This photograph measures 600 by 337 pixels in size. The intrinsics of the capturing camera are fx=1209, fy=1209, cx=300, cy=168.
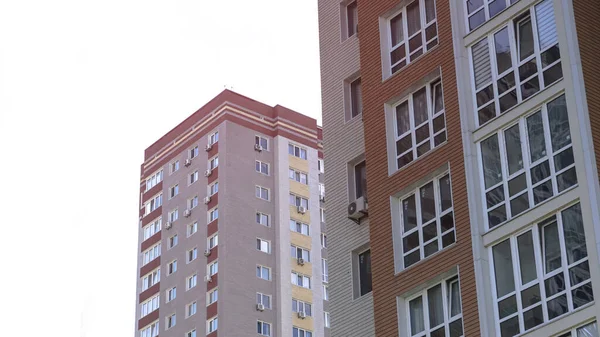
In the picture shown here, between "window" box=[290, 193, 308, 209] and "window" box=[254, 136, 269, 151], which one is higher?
"window" box=[254, 136, 269, 151]

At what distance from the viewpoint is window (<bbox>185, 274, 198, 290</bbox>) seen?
3275 inches

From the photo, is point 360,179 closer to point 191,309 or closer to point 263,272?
point 191,309

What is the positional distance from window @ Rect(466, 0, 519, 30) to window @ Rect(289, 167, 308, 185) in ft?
191

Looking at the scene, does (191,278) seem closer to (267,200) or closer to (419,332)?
(267,200)

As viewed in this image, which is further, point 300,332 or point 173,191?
point 173,191

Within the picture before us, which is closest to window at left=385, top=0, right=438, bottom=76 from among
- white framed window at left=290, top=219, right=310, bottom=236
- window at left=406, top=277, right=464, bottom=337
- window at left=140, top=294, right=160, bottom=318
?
window at left=406, top=277, right=464, bottom=337

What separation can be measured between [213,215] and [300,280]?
25.2ft

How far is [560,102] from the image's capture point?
2689 centimetres

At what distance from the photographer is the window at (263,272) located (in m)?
83.4

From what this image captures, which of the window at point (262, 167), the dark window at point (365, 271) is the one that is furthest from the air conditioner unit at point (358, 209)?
the window at point (262, 167)

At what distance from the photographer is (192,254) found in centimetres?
8462

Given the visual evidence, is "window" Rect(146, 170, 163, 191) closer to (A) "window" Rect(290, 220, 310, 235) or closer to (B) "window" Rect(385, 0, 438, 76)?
(A) "window" Rect(290, 220, 310, 235)

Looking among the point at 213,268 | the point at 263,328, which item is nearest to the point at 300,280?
the point at 263,328

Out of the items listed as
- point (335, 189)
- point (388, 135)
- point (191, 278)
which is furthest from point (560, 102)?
point (191, 278)
